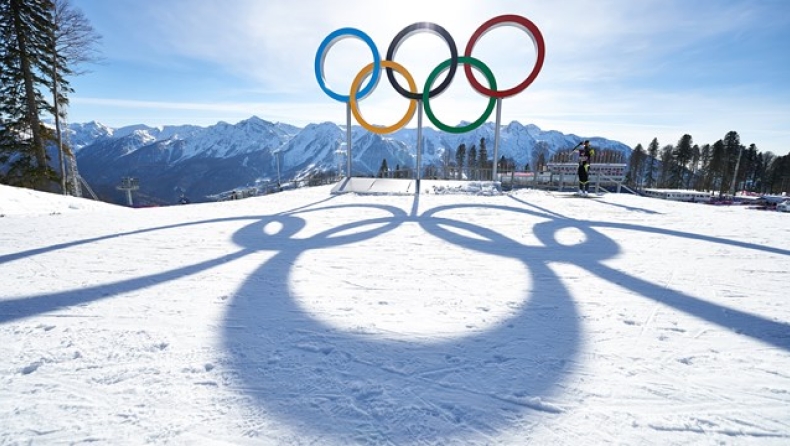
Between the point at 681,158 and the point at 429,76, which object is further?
the point at 681,158

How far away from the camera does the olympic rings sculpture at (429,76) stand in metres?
13.6

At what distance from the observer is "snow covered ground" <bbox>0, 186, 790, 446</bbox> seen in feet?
5.95

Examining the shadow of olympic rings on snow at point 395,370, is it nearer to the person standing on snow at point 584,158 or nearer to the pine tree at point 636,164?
the person standing on snow at point 584,158

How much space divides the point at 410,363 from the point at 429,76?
14.2 m

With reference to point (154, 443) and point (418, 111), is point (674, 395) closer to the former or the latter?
point (154, 443)

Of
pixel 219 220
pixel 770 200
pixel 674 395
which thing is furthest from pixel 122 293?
pixel 770 200

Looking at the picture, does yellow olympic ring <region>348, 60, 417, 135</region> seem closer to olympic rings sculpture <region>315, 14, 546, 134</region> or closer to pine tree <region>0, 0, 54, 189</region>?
olympic rings sculpture <region>315, 14, 546, 134</region>

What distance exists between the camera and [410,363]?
2338 millimetres

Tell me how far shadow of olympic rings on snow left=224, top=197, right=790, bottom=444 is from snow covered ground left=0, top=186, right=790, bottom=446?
0.01m

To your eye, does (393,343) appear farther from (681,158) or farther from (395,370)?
(681,158)

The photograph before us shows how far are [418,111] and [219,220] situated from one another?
10400 millimetres

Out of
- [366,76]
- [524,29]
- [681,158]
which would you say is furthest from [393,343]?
[681,158]

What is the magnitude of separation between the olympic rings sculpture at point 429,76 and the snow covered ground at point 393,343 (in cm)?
1038

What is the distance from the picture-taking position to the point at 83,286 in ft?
12.2
